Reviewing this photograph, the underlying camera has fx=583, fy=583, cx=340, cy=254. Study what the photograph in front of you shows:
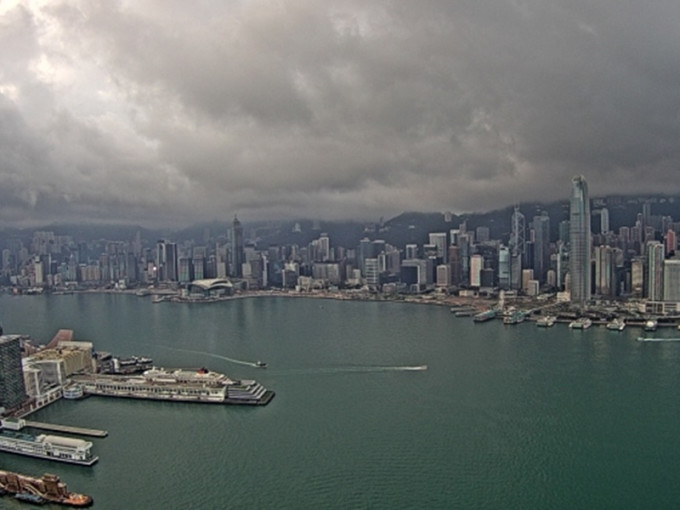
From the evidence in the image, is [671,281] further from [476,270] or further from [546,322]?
[476,270]

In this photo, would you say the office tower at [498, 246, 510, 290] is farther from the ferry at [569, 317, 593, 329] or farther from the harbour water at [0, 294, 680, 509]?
the harbour water at [0, 294, 680, 509]

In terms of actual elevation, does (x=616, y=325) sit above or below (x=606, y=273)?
below

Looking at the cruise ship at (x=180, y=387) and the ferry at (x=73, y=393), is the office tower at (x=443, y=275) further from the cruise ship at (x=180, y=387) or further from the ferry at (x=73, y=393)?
the ferry at (x=73, y=393)

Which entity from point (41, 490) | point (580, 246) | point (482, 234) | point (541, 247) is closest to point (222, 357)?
point (41, 490)

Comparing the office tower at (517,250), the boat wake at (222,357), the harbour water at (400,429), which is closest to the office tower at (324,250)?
the office tower at (517,250)

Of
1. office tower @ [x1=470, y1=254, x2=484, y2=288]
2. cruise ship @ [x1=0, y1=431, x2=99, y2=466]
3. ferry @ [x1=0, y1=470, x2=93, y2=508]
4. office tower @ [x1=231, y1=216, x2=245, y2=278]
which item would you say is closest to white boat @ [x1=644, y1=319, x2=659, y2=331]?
office tower @ [x1=470, y1=254, x2=484, y2=288]
